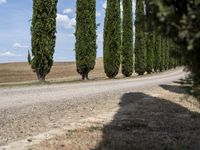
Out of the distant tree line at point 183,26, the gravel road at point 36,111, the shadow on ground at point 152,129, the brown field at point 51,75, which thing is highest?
the distant tree line at point 183,26

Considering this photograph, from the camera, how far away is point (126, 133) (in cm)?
980

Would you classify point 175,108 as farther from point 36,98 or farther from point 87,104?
point 36,98

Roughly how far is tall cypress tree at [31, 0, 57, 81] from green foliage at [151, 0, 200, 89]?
87.0 ft

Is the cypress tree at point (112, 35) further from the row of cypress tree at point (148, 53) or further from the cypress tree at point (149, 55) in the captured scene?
the cypress tree at point (149, 55)

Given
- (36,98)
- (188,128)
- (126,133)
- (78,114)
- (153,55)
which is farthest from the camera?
Answer: (153,55)

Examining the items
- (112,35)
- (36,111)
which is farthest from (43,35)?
(36,111)

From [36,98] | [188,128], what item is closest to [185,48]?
[188,128]

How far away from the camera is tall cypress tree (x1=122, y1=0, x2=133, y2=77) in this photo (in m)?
47.5

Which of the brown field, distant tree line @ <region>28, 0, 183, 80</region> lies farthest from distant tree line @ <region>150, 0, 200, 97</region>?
the brown field

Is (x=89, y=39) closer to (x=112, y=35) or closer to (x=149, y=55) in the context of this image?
(x=112, y=35)

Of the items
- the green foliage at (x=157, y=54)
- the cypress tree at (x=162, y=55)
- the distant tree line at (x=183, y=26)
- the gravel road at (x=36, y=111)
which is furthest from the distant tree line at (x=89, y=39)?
the cypress tree at (x=162, y=55)

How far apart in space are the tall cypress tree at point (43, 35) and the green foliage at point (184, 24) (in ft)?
87.0

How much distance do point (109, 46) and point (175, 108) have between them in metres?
28.9

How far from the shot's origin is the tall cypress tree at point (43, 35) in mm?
31312
